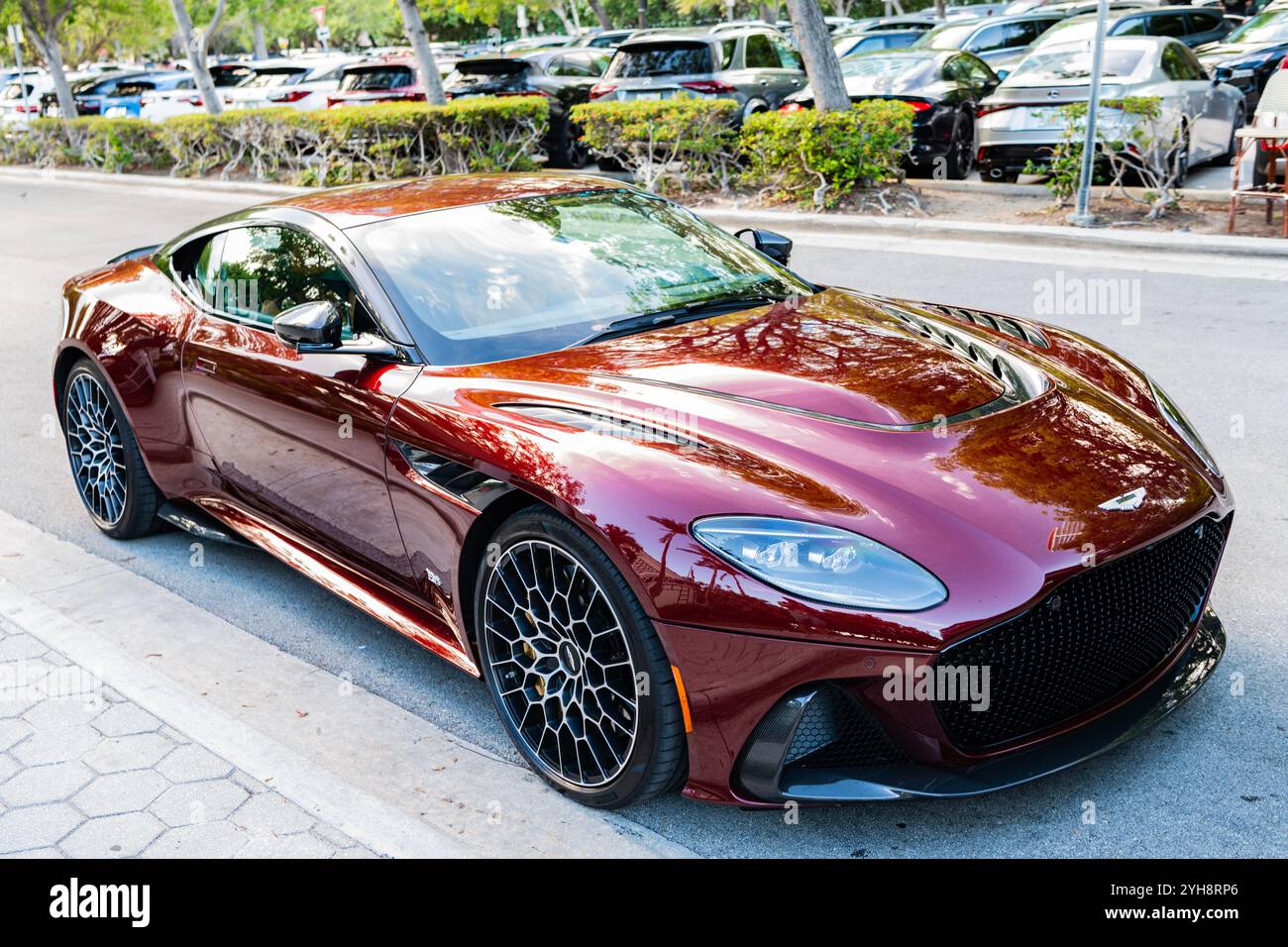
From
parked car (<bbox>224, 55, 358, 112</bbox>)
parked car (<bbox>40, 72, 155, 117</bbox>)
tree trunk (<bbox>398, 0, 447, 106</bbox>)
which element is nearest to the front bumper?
tree trunk (<bbox>398, 0, 447, 106</bbox>)

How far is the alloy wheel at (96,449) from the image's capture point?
523 cm

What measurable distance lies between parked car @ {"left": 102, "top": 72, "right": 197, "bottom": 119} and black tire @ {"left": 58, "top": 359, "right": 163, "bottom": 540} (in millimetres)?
26339

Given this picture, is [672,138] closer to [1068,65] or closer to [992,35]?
[1068,65]

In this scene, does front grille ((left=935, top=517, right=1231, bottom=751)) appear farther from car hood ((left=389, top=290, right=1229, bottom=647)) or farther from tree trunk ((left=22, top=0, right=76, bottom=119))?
tree trunk ((left=22, top=0, right=76, bottom=119))

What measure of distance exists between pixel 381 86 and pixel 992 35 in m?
10.5

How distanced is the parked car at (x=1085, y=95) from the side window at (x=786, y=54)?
5059 millimetres

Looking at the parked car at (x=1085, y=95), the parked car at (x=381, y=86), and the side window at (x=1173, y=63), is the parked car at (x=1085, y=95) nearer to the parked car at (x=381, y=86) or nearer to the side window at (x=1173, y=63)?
the side window at (x=1173, y=63)

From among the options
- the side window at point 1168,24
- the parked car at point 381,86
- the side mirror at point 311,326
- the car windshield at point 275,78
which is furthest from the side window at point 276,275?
the car windshield at point 275,78

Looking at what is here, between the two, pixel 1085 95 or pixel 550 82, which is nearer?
pixel 1085 95

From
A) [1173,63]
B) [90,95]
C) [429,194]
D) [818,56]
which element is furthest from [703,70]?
[90,95]

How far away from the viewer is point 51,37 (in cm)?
2791

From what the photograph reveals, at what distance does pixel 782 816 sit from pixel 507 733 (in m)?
0.79

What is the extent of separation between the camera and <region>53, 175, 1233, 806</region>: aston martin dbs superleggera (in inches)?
106
